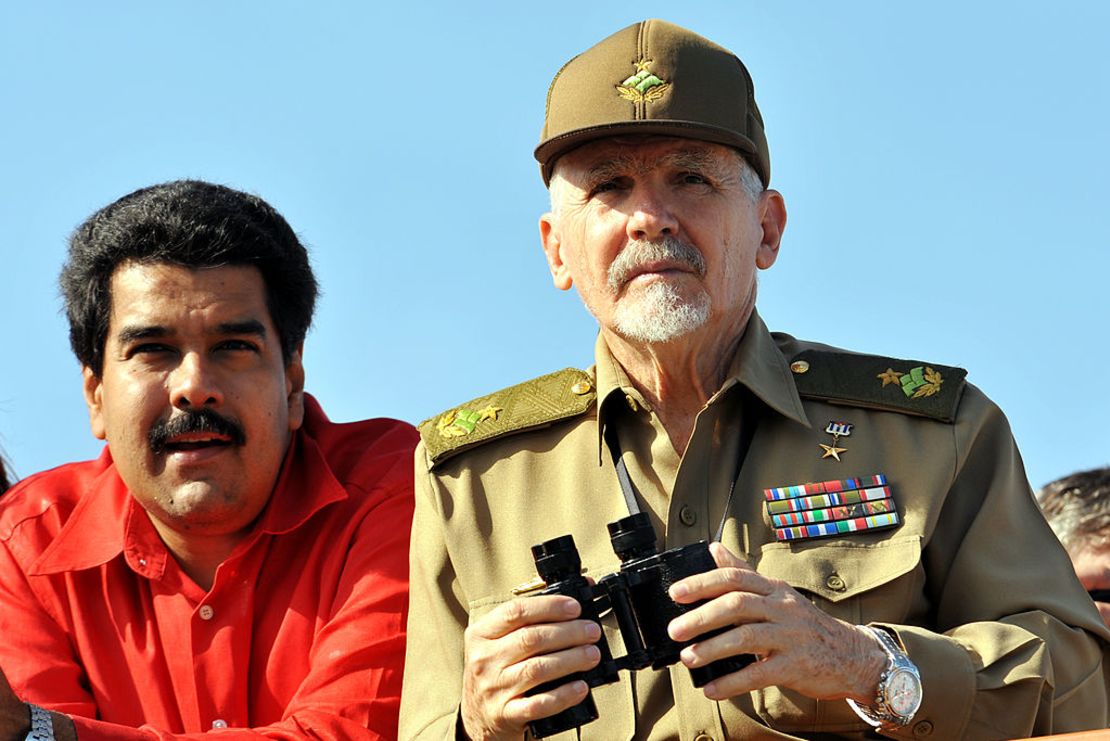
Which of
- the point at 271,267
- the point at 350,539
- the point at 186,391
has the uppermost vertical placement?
the point at 271,267

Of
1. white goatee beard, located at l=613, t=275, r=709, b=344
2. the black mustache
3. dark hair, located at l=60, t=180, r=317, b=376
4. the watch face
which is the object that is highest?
dark hair, located at l=60, t=180, r=317, b=376

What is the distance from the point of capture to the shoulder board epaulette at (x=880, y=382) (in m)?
5.03

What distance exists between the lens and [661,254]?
501 cm

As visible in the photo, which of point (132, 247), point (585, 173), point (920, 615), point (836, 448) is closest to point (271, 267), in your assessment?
point (132, 247)

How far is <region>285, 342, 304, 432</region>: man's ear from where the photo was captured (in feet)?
20.1

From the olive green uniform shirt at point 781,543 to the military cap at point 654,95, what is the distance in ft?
1.92

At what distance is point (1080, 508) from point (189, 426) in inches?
148

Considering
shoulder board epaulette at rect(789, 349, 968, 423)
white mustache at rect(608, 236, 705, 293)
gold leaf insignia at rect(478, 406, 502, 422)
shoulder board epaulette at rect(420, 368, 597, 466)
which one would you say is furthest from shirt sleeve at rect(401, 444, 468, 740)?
shoulder board epaulette at rect(789, 349, 968, 423)

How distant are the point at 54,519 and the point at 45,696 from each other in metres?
0.76

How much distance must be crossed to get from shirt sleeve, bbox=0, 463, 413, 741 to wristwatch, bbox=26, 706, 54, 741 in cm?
8

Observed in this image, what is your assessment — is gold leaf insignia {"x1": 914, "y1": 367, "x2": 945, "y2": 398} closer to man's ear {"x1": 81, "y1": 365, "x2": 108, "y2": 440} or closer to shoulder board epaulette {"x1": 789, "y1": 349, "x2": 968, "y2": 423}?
shoulder board epaulette {"x1": 789, "y1": 349, "x2": 968, "y2": 423}

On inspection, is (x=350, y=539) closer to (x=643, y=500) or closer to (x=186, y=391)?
(x=186, y=391)

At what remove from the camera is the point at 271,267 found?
20.0 ft

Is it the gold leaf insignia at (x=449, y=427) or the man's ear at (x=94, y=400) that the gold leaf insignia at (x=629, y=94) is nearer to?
the gold leaf insignia at (x=449, y=427)
